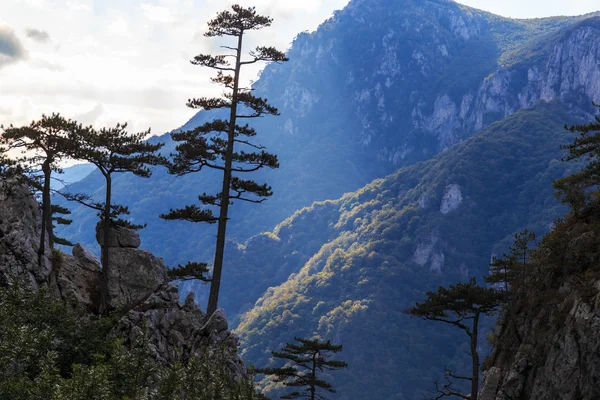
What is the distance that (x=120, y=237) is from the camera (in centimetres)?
2423

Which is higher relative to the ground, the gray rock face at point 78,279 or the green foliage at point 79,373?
the gray rock face at point 78,279

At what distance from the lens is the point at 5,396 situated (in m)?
11.9

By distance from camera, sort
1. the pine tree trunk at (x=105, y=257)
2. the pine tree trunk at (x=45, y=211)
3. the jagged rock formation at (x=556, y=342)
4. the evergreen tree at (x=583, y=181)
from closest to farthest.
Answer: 1. the jagged rock formation at (x=556, y=342)
2. the pine tree trunk at (x=45, y=211)
3. the pine tree trunk at (x=105, y=257)
4. the evergreen tree at (x=583, y=181)

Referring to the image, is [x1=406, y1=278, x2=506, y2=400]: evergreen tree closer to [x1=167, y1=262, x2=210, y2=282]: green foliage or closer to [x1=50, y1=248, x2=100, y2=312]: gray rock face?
[x1=167, y1=262, x2=210, y2=282]: green foliage

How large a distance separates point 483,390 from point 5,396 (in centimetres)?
1687

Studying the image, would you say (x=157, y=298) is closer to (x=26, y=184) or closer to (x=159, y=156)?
(x=159, y=156)

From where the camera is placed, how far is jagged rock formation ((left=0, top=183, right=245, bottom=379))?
20312 mm

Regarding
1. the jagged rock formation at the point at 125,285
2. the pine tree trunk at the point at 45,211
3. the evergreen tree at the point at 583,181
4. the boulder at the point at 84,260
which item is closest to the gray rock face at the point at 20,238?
the jagged rock formation at the point at 125,285

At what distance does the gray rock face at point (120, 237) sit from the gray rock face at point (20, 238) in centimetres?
229

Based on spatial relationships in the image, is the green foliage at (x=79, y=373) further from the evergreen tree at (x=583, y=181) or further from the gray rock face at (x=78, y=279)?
the evergreen tree at (x=583, y=181)

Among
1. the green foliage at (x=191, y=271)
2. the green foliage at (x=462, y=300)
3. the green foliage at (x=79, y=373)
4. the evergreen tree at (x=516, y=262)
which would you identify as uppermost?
the evergreen tree at (x=516, y=262)

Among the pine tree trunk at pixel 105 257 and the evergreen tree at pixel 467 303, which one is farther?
the evergreen tree at pixel 467 303

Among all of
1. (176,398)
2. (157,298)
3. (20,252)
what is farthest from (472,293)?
(20,252)

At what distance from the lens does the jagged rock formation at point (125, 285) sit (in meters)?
20.3
